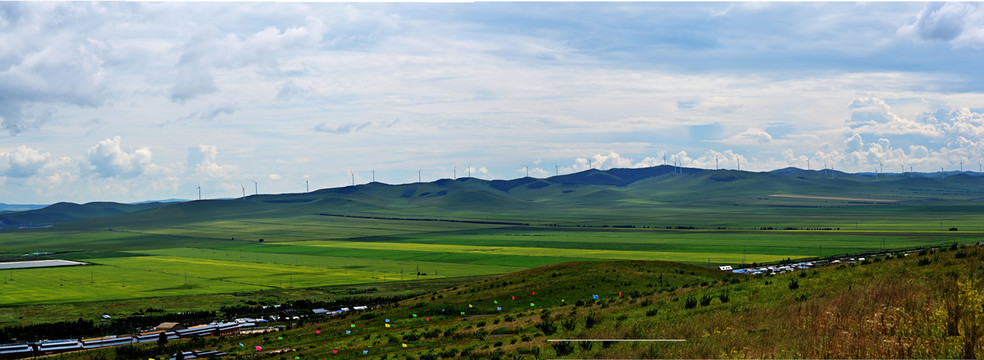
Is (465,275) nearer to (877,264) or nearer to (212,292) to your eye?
(212,292)

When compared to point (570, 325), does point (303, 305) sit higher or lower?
lower

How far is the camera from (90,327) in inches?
3349

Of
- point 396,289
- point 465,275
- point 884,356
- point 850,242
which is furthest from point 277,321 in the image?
point 850,242

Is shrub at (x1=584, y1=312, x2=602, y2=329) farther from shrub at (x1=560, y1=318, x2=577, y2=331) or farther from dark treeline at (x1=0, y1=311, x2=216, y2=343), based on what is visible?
dark treeline at (x1=0, y1=311, x2=216, y2=343)

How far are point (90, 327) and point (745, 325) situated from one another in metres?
87.2

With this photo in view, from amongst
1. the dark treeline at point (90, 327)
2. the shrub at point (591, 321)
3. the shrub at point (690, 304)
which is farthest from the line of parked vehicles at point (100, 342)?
the shrub at point (690, 304)

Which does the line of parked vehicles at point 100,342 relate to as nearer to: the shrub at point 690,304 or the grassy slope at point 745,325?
the grassy slope at point 745,325

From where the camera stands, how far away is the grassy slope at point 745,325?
16.7 m

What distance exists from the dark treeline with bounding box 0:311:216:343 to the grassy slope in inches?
A: 1291

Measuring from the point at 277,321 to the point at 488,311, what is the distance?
3838cm

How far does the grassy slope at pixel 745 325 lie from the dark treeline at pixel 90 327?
108 ft

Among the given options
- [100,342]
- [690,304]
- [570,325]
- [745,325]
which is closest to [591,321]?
[570,325]

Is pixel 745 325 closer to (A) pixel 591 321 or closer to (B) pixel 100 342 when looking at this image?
(A) pixel 591 321

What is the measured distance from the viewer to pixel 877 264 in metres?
35.5
